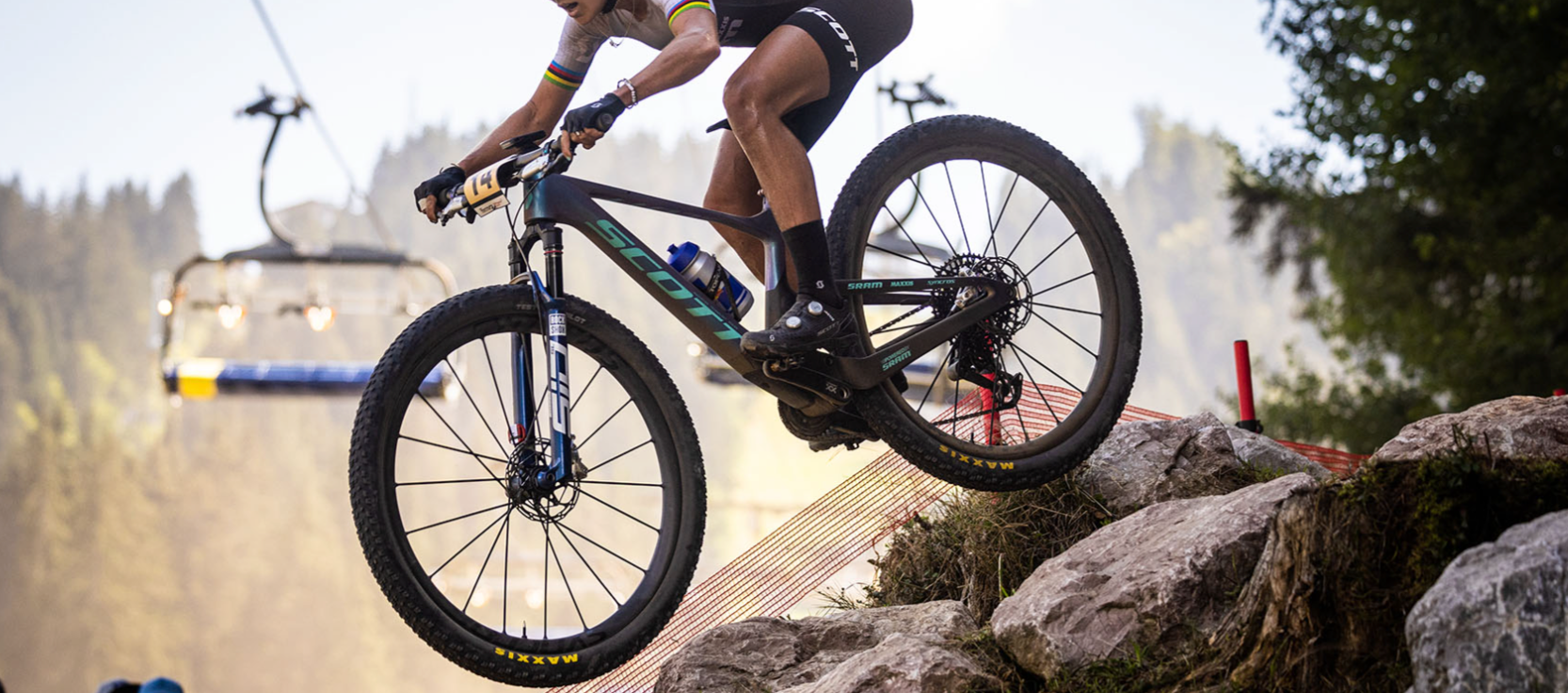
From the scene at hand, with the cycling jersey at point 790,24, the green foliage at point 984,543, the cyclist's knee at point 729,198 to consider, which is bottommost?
Answer: the green foliage at point 984,543

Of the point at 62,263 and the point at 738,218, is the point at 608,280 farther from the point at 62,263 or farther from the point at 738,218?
the point at 738,218

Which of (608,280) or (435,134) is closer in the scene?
(608,280)

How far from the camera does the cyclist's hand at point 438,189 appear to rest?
3.25 meters

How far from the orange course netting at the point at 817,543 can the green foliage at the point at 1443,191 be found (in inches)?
313

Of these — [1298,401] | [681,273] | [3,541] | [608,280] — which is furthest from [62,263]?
[681,273]

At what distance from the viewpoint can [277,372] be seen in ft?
60.9

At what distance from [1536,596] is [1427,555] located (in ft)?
1.12

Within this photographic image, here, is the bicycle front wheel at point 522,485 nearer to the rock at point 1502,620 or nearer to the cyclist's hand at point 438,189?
the cyclist's hand at point 438,189

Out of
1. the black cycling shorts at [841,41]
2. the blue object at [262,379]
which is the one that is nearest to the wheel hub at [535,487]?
the black cycling shorts at [841,41]

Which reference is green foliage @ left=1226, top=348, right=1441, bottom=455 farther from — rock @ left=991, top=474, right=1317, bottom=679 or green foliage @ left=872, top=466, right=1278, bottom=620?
rock @ left=991, top=474, right=1317, bottom=679

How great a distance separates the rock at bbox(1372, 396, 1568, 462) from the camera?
293 cm

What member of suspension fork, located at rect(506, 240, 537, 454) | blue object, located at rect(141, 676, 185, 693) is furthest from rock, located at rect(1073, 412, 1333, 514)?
blue object, located at rect(141, 676, 185, 693)

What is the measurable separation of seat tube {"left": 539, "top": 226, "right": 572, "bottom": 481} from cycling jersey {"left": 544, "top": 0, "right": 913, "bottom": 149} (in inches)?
25.1

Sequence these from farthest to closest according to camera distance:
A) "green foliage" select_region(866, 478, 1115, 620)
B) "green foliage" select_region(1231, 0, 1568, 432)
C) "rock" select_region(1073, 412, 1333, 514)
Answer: "green foliage" select_region(1231, 0, 1568, 432), "rock" select_region(1073, 412, 1333, 514), "green foliage" select_region(866, 478, 1115, 620)
